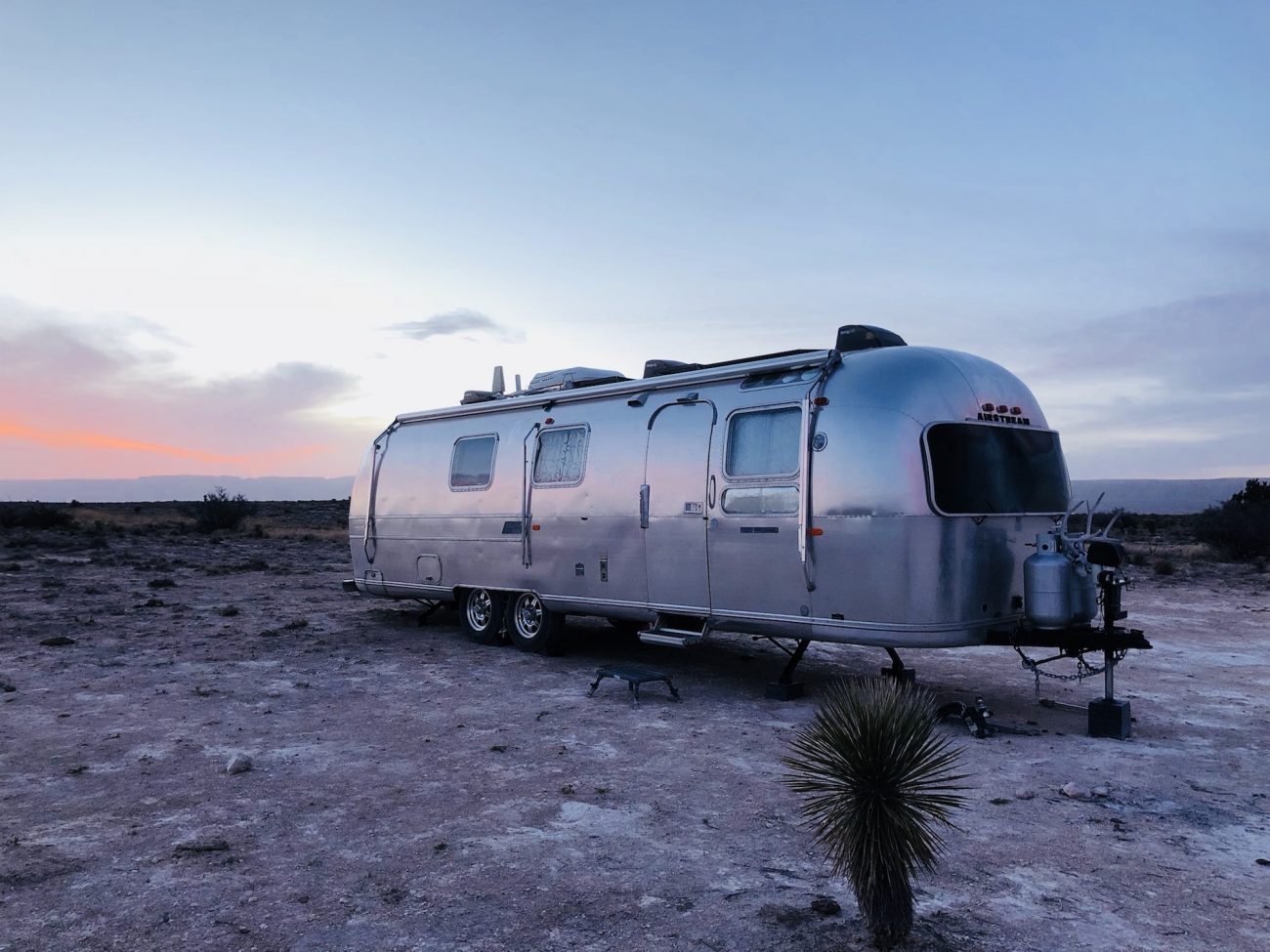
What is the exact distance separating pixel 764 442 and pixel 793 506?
2.47 ft

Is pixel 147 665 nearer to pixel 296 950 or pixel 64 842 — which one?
pixel 64 842

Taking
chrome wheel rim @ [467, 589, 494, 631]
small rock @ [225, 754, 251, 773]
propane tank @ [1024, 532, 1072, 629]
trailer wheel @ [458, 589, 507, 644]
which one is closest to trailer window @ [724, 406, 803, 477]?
propane tank @ [1024, 532, 1072, 629]

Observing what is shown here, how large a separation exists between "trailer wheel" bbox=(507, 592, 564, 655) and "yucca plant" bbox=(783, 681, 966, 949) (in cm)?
772

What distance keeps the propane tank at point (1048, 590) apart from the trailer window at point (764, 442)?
2233 mm

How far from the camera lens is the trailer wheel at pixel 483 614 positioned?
1233 cm

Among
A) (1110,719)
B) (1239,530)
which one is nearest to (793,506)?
(1110,719)

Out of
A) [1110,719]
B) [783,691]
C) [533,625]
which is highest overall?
[533,625]

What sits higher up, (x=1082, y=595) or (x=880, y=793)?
(x=1082, y=595)

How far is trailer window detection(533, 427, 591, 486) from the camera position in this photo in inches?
432

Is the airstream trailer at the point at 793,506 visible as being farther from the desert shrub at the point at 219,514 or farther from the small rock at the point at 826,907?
the desert shrub at the point at 219,514

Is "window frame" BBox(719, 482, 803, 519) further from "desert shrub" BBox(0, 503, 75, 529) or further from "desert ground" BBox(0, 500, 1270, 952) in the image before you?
"desert shrub" BBox(0, 503, 75, 529)

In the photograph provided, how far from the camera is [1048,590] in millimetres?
7848

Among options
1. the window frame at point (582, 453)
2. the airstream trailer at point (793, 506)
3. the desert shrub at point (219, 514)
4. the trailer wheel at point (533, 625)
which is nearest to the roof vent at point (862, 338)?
the airstream trailer at point (793, 506)

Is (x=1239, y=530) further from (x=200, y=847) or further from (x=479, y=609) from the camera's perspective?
(x=200, y=847)
